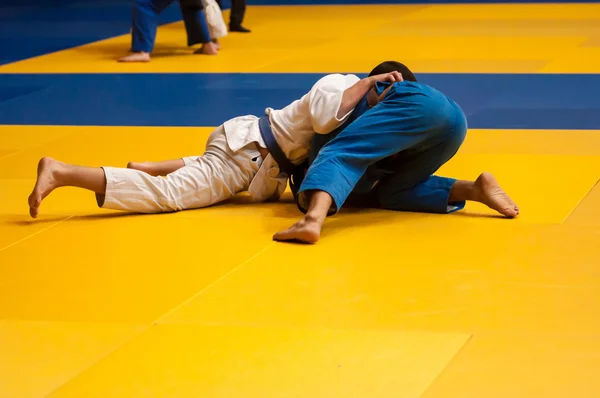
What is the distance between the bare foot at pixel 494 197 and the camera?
13.3 feet

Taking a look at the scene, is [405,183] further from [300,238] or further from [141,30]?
[141,30]

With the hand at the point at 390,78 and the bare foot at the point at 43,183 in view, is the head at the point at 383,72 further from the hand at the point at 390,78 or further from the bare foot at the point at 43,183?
the bare foot at the point at 43,183

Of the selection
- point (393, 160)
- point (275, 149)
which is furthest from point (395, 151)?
point (275, 149)

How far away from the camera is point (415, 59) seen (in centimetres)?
819

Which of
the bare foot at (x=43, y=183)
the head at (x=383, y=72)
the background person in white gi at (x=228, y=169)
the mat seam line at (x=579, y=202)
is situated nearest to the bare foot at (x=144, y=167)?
the background person in white gi at (x=228, y=169)

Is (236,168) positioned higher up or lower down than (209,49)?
higher up

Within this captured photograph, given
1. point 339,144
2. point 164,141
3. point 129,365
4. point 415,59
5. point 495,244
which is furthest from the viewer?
point 415,59

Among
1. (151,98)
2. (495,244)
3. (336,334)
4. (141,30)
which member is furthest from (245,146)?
(141,30)

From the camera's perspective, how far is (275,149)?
4.35 meters

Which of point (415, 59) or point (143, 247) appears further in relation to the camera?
point (415, 59)

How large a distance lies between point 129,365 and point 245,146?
5.43ft

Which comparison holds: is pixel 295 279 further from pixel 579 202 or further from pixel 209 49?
pixel 209 49

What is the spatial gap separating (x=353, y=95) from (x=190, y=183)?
787 millimetres

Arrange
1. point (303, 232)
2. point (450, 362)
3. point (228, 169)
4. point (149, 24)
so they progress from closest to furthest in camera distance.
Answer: point (450, 362), point (303, 232), point (228, 169), point (149, 24)
